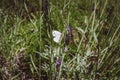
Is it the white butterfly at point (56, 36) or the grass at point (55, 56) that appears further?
the white butterfly at point (56, 36)

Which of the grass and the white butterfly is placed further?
the white butterfly

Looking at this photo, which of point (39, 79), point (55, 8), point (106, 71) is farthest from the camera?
point (55, 8)

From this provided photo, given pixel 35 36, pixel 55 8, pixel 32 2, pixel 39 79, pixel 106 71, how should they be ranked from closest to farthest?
pixel 39 79
pixel 106 71
pixel 35 36
pixel 55 8
pixel 32 2

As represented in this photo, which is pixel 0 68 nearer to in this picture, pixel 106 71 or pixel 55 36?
pixel 55 36

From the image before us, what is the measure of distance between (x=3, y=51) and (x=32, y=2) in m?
0.66

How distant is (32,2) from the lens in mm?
2314

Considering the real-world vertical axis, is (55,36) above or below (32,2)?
below

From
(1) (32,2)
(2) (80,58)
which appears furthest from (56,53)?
(1) (32,2)

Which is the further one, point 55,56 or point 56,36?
point 56,36

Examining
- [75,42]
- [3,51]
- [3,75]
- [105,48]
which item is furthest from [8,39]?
[105,48]

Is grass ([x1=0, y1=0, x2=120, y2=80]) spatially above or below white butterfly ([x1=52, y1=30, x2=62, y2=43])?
below

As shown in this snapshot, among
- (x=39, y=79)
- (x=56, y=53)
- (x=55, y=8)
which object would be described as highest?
(x=55, y=8)

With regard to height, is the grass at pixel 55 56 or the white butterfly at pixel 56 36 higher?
the white butterfly at pixel 56 36

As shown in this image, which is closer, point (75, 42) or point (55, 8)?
point (75, 42)
